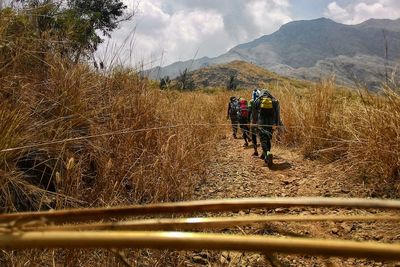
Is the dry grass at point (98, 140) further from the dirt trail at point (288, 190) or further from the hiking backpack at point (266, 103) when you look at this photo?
the hiking backpack at point (266, 103)

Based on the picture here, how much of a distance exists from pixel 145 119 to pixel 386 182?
2493 millimetres

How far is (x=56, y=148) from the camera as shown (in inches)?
120

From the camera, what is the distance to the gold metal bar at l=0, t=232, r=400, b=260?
325 millimetres

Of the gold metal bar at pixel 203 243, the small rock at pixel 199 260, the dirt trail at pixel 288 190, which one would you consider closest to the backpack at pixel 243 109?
the dirt trail at pixel 288 190

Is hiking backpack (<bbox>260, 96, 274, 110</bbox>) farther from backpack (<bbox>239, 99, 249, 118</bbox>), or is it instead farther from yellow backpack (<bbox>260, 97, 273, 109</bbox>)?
backpack (<bbox>239, 99, 249, 118</bbox>)

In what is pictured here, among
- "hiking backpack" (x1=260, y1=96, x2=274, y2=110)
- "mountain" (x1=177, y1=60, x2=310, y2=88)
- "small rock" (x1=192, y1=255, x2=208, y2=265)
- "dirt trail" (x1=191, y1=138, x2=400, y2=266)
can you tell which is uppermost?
"mountain" (x1=177, y1=60, x2=310, y2=88)

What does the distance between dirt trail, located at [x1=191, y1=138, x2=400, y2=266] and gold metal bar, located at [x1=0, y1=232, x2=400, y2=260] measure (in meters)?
1.04

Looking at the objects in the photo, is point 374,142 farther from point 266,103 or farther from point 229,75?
point 229,75

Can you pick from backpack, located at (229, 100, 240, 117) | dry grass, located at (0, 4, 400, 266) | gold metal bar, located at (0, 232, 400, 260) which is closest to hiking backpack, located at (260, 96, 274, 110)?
dry grass, located at (0, 4, 400, 266)

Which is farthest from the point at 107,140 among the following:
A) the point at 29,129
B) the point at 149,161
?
the point at 29,129

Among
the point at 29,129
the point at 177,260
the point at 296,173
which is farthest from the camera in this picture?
the point at 296,173

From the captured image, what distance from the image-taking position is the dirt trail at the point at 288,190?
293cm

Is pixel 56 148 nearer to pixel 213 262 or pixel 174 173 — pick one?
pixel 174 173

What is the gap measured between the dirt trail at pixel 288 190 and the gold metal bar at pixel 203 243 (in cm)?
104
